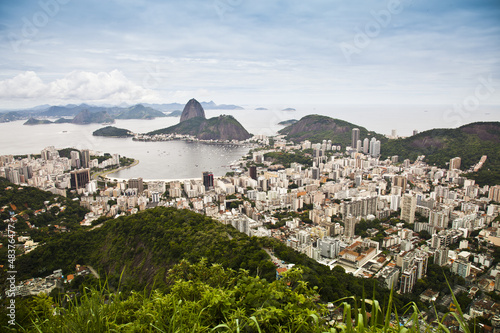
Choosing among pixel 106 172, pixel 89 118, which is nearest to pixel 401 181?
pixel 106 172

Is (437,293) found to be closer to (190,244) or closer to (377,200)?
(190,244)

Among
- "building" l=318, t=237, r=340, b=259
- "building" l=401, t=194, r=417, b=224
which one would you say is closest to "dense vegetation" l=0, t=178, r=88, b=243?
"building" l=318, t=237, r=340, b=259

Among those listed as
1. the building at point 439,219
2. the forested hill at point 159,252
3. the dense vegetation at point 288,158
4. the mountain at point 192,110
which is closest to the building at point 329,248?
the forested hill at point 159,252

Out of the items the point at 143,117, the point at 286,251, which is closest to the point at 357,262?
the point at 286,251

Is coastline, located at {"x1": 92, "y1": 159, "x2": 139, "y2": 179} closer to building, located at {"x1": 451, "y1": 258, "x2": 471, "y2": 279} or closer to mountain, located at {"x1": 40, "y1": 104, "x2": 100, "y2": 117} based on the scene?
building, located at {"x1": 451, "y1": 258, "x2": 471, "y2": 279}

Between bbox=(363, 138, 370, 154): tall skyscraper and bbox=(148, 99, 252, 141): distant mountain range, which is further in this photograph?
bbox=(148, 99, 252, 141): distant mountain range

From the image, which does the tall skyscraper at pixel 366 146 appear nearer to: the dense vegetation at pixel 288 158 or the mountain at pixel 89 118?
the dense vegetation at pixel 288 158

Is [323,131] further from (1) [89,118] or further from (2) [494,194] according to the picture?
(1) [89,118]
